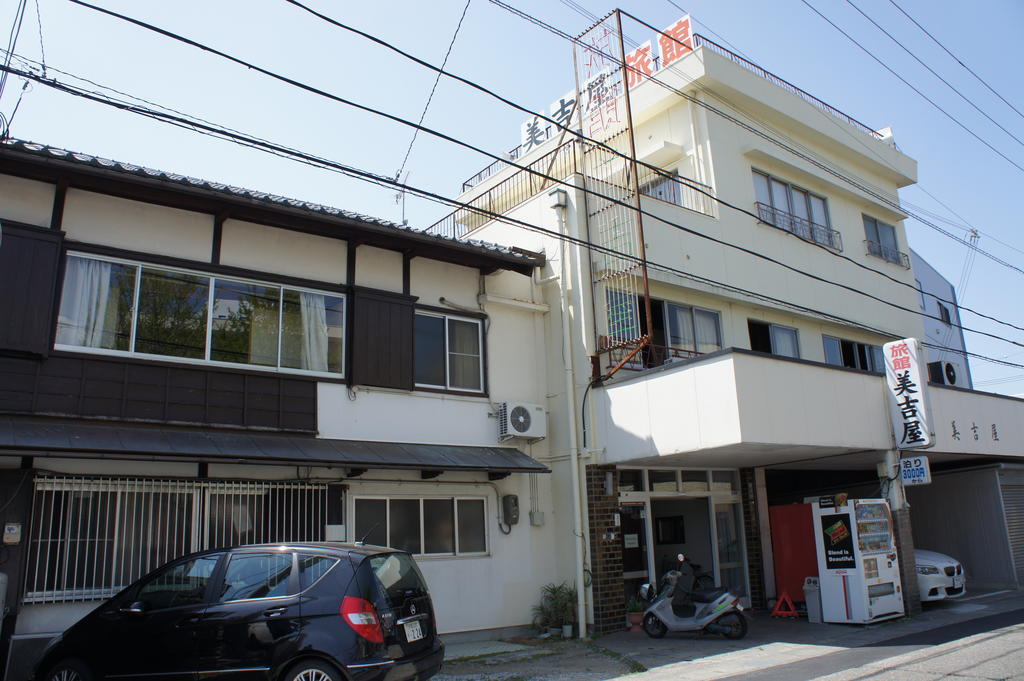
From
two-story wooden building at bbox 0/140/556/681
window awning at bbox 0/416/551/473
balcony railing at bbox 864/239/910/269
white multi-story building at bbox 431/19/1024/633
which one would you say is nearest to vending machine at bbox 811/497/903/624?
white multi-story building at bbox 431/19/1024/633

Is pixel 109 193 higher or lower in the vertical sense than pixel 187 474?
higher

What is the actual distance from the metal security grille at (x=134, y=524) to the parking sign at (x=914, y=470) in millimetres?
9742

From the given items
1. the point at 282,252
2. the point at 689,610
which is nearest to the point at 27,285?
the point at 282,252

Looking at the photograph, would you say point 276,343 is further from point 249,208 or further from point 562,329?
point 562,329

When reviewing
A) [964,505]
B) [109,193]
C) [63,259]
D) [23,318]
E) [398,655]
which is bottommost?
[398,655]

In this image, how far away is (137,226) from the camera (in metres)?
10.4

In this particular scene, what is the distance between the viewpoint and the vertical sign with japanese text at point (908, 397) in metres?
13.1

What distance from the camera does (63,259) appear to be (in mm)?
9688

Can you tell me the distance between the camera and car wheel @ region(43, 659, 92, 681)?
294 inches

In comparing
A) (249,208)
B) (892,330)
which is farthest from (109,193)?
(892,330)

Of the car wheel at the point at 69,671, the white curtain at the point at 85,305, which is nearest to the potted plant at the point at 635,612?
the car wheel at the point at 69,671

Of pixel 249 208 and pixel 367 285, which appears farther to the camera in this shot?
pixel 367 285

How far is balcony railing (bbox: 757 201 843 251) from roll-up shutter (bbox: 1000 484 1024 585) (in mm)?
6592

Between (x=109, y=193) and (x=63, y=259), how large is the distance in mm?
1047
